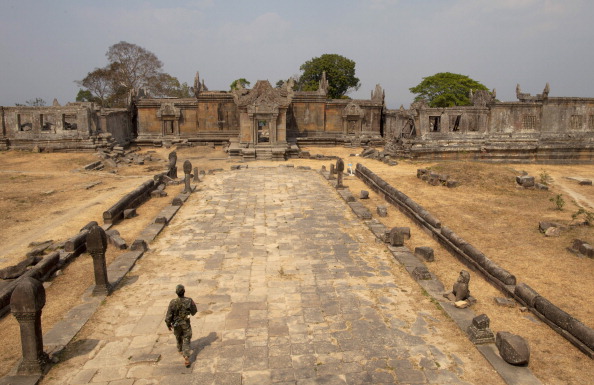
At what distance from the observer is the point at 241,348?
6.35m

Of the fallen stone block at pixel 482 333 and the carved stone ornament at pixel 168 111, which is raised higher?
the carved stone ornament at pixel 168 111

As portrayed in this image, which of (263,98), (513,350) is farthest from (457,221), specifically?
(263,98)

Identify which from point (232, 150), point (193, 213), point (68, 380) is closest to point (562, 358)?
point (68, 380)

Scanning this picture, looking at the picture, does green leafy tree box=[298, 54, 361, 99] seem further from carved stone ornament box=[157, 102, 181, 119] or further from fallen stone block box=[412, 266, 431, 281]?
A: fallen stone block box=[412, 266, 431, 281]

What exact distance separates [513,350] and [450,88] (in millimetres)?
51552

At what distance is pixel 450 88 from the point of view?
52188 millimetres

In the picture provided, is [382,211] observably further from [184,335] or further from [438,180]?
[184,335]

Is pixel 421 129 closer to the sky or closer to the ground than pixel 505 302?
closer to the sky

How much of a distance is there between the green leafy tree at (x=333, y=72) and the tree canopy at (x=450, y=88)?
1218 centimetres

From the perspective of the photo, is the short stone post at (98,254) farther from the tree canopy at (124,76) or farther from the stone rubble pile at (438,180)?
the tree canopy at (124,76)

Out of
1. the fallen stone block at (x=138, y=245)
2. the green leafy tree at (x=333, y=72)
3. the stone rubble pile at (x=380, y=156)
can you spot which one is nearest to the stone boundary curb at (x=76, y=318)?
the fallen stone block at (x=138, y=245)

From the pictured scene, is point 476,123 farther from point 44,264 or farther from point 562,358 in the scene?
point 44,264

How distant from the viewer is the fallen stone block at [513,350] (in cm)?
585

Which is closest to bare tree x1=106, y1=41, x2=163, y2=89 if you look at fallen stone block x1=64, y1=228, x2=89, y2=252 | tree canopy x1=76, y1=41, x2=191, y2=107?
tree canopy x1=76, y1=41, x2=191, y2=107
